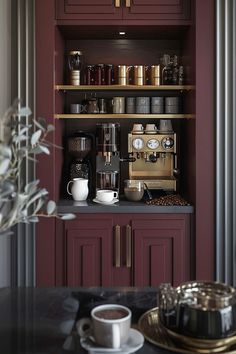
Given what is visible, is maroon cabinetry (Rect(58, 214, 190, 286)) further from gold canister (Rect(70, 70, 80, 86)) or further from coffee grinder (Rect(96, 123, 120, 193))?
gold canister (Rect(70, 70, 80, 86))

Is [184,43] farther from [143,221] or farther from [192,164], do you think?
[143,221]

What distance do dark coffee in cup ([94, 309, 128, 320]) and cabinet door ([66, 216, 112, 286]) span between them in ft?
5.78

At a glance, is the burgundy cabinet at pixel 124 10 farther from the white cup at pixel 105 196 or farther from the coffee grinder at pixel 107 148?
the white cup at pixel 105 196

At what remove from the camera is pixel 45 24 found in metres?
2.89

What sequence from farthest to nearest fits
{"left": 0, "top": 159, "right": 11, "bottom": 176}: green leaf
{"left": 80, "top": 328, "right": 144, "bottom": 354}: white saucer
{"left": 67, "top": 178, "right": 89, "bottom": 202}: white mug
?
{"left": 67, "top": 178, "right": 89, "bottom": 202}: white mug → {"left": 80, "top": 328, "right": 144, "bottom": 354}: white saucer → {"left": 0, "top": 159, "right": 11, "bottom": 176}: green leaf

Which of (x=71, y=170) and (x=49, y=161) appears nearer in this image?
(x=49, y=161)

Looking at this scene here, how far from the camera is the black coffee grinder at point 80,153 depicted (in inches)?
129

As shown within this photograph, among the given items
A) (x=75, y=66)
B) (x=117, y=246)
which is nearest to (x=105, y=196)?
(x=117, y=246)

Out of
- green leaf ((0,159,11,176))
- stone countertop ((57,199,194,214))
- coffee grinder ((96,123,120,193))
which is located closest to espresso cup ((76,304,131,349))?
green leaf ((0,159,11,176))

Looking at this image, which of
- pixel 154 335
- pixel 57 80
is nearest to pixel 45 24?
pixel 57 80

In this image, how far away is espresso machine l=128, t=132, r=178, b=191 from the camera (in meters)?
3.25

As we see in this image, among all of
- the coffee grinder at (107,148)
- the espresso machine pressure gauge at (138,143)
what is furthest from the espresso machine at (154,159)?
the coffee grinder at (107,148)

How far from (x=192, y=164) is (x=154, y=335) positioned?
6.28 ft

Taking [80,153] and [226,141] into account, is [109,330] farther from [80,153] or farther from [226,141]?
[80,153]
